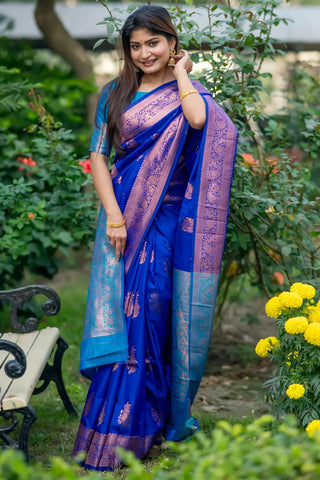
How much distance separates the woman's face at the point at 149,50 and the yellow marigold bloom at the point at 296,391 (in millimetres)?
1449

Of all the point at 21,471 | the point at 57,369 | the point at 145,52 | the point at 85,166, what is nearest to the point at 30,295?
the point at 57,369

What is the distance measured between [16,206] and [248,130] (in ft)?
4.83

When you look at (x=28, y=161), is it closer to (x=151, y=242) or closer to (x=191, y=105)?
(x=151, y=242)

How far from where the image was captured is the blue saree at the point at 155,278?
115 inches

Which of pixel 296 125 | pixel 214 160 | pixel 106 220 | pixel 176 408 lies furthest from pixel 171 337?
pixel 296 125

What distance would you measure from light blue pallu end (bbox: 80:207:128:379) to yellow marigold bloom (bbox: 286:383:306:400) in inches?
29.1

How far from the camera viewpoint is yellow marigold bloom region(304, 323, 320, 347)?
2.57 meters

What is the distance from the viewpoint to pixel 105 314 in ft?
9.80

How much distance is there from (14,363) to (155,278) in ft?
2.46

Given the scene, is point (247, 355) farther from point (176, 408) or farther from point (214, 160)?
point (214, 160)

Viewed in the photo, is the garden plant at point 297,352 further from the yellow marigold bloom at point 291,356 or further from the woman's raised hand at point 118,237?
the woman's raised hand at point 118,237

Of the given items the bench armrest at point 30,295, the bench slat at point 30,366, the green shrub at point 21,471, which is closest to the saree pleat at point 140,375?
the bench slat at point 30,366

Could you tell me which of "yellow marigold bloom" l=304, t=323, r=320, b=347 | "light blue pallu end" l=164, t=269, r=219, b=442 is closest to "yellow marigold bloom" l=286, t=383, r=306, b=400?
"yellow marigold bloom" l=304, t=323, r=320, b=347

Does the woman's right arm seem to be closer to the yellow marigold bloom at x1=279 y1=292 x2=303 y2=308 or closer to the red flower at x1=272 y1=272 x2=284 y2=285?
the yellow marigold bloom at x1=279 y1=292 x2=303 y2=308
